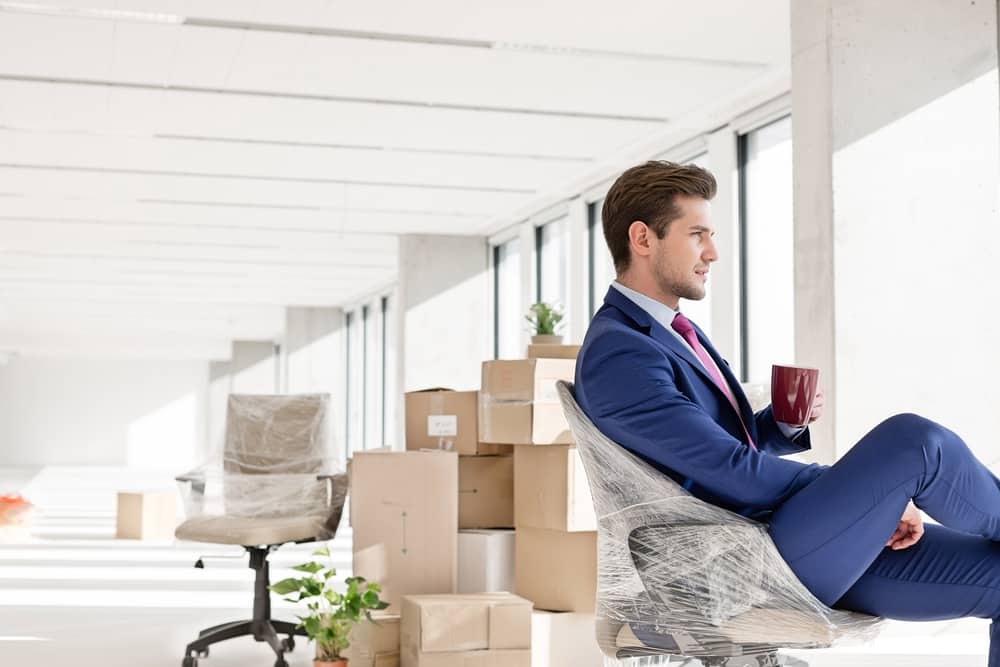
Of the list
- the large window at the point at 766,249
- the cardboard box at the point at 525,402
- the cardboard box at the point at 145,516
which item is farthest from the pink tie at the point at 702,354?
the cardboard box at the point at 145,516

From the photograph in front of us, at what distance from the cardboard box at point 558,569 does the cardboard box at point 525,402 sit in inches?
12.1

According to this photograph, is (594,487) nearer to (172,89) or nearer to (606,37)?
(606,37)

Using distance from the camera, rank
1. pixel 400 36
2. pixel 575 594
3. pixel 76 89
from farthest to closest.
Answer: pixel 76 89 < pixel 400 36 < pixel 575 594

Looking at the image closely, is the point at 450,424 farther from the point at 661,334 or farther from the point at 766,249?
the point at 766,249

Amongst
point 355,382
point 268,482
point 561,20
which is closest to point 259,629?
point 268,482

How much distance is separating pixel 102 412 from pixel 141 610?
19167mm

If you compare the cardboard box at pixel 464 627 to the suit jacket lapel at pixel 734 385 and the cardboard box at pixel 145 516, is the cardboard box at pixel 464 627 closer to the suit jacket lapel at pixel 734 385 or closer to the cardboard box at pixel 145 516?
the suit jacket lapel at pixel 734 385

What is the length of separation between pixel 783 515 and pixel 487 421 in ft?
7.29

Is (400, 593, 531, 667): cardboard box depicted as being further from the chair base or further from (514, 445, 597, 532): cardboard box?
the chair base

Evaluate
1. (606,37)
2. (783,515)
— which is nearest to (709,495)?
(783,515)

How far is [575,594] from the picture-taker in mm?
3533

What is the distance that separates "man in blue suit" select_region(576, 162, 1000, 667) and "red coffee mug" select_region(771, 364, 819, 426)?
3 cm

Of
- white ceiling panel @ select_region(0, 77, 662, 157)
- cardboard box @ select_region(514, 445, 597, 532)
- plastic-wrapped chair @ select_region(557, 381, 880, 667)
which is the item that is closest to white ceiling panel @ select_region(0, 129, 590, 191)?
white ceiling panel @ select_region(0, 77, 662, 157)

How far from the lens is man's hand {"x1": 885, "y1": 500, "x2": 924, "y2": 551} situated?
153 cm
